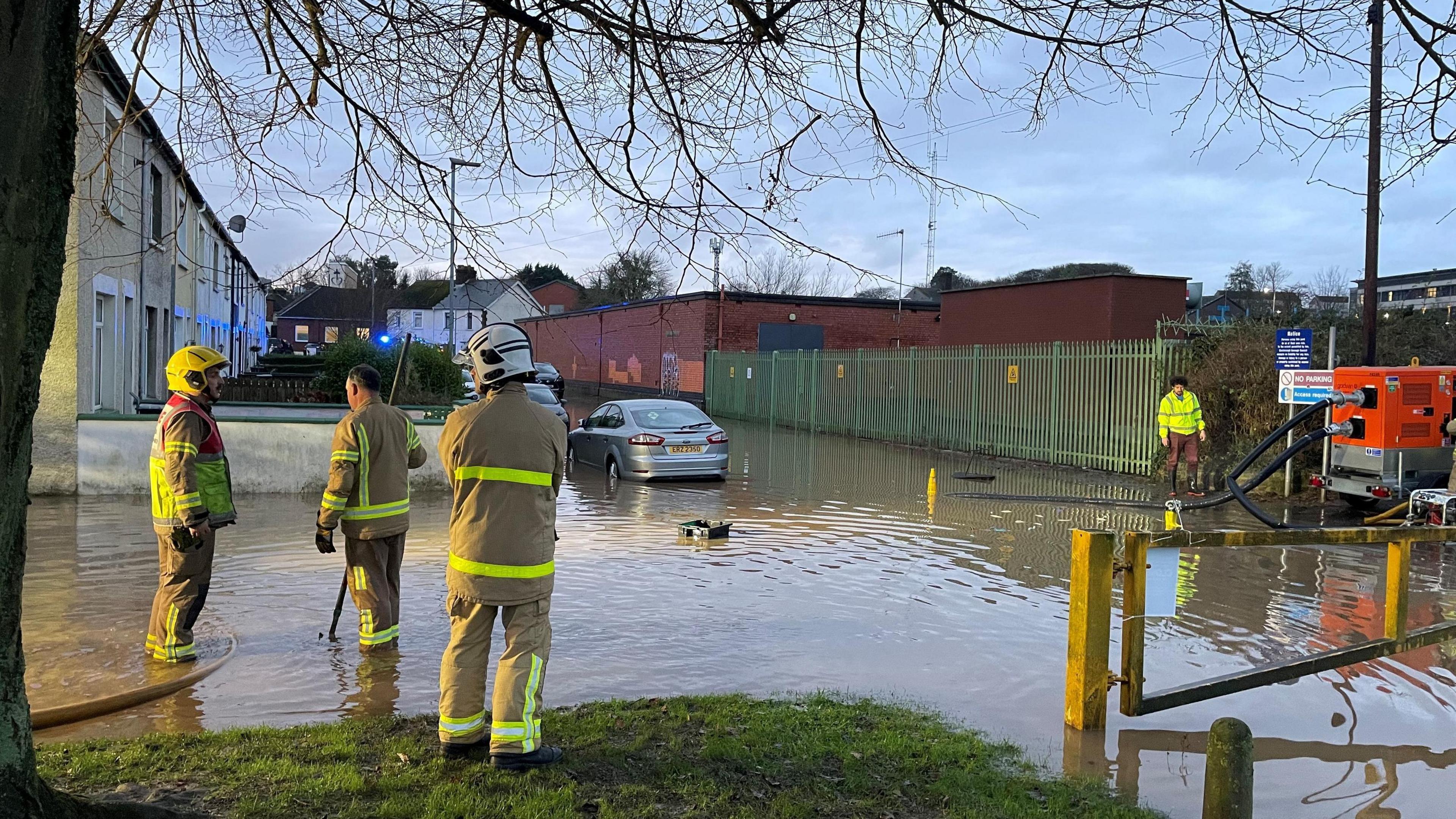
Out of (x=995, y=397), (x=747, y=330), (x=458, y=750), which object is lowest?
(x=458, y=750)

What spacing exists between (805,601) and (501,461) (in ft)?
13.8

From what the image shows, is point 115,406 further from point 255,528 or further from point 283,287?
point 283,287

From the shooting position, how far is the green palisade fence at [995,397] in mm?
17953

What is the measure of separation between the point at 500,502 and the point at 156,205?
1950 centimetres

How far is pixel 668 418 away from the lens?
16531 mm

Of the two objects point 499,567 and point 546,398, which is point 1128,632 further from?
point 546,398

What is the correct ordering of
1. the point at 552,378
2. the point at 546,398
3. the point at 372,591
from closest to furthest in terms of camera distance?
the point at 372,591 → the point at 546,398 → the point at 552,378

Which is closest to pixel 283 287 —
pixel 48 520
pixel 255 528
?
pixel 255 528

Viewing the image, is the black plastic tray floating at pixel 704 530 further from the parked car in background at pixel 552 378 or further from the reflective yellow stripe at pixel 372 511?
the parked car in background at pixel 552 378

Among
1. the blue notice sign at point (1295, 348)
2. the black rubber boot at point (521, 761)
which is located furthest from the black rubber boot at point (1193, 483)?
the black rubber boot at point (521, 761)

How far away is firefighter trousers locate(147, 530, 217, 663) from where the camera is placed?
6.27 m

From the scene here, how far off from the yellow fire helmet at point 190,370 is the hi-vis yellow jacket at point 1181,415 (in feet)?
42.0

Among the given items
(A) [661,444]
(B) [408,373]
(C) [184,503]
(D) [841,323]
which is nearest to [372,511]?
(C) [184,503]

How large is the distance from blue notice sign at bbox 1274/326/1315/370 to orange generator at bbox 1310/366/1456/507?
55.2 inches
